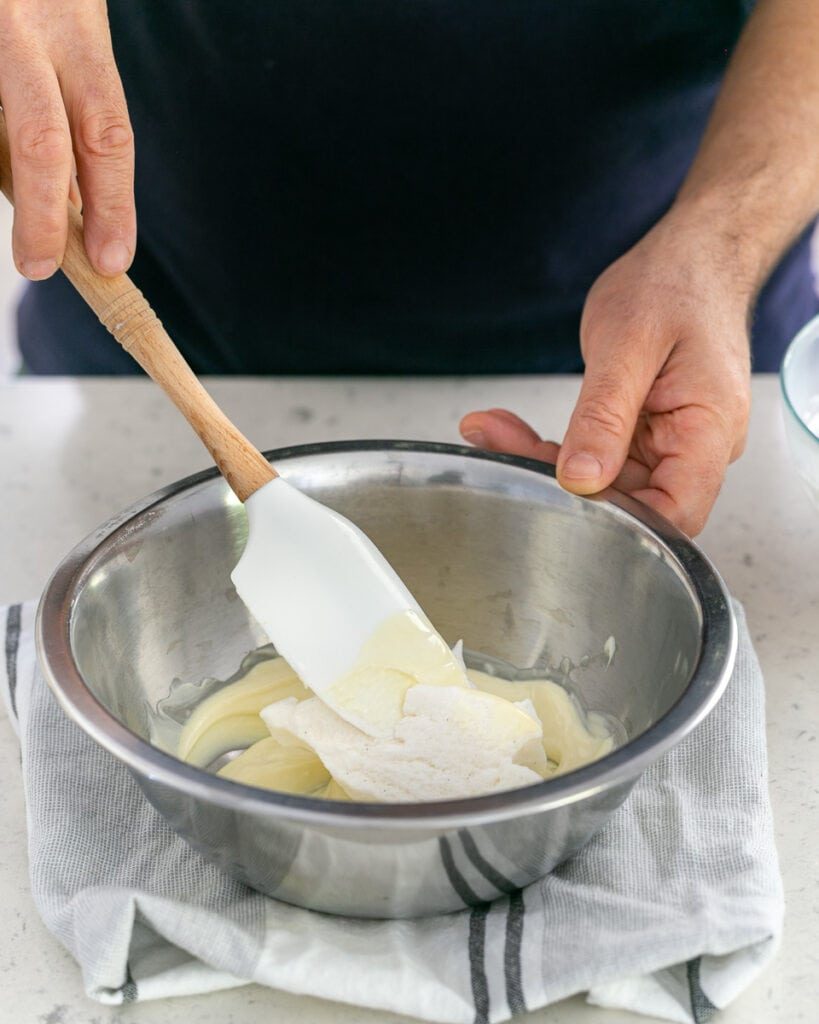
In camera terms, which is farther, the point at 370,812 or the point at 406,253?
the point at 406,253

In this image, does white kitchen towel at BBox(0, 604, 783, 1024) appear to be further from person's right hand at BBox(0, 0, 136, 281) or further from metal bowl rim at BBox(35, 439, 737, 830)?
person's right hand at BBox(0, 0, 136, 281)

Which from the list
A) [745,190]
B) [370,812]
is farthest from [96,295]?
[745,190]

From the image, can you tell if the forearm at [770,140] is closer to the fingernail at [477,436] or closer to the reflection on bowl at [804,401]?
the reflection on bowl at [804,401]

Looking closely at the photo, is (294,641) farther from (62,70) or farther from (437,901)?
(62,70)

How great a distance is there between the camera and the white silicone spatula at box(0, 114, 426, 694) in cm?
98

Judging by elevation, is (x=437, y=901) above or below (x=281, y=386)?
above

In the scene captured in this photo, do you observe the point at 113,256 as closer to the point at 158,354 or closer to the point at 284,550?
the point at 158,354

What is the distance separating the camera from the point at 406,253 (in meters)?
1.53

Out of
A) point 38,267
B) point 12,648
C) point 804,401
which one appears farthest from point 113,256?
point 804,401

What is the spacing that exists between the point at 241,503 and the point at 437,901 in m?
0.38

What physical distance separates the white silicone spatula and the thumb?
0.18m

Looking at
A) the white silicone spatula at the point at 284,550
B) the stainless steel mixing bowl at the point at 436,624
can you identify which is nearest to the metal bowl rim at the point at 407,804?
the stainless steel mixing bowl at the point at 436,624

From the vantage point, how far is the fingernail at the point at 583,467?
1.05 m

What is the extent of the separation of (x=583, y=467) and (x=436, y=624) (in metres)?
0.22
